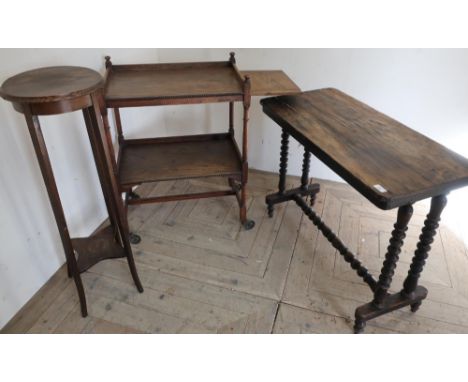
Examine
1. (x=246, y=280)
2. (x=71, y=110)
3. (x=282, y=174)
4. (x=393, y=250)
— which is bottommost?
(x=246, y=280)

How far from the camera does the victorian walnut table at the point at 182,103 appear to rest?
181cm

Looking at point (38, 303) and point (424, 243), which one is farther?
point (38, 303)

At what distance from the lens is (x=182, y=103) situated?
5.95ft

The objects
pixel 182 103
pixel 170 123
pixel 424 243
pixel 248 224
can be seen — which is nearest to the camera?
pixel 424 243

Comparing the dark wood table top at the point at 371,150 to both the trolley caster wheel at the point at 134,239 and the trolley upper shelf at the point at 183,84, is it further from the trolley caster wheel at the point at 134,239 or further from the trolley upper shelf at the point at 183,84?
the trolley caster wheel at the point at 134,239

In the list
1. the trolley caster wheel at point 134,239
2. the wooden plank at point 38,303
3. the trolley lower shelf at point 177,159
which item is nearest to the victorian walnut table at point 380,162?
the trolley lower shelf at point 177,159

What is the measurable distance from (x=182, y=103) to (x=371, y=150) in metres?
0.96

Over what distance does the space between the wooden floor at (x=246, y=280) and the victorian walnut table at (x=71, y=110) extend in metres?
0.16

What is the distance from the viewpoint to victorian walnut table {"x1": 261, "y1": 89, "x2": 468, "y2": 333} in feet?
4.29

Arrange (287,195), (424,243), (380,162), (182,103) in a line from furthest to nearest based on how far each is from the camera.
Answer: (287,195) < (182,103) < (424,243) < (380,162)

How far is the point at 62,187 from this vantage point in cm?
198

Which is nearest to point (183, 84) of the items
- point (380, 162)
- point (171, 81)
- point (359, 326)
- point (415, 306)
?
point (171, 81)

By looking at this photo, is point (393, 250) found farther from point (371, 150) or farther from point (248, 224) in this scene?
point (248, 224)
